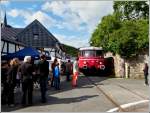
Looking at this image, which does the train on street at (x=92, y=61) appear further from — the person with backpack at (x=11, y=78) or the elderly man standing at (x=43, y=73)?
the person with backpack at (x=11, y=78)

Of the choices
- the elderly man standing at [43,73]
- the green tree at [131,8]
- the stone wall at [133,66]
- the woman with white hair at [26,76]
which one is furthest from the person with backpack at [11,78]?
the green tree at [131,8]

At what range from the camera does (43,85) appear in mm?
15594

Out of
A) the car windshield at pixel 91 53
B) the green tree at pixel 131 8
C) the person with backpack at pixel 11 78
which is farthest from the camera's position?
the green tree at pixel 131 8

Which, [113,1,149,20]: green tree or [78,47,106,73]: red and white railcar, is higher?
[113,1,149,20]: green tree

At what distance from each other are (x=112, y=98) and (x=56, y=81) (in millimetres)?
4830

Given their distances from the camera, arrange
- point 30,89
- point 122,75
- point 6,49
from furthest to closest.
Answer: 1. point 122,75
2. point 6,49
3. point 30,89

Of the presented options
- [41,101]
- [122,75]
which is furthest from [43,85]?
[122,75]

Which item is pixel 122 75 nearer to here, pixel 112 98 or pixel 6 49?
pixel 6 49

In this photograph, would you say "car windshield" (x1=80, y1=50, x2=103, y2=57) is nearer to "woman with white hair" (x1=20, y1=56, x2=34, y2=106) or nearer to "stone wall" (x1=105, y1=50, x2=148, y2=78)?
"stone wall" (x1=105, y1=50, x2=148, y2=78)

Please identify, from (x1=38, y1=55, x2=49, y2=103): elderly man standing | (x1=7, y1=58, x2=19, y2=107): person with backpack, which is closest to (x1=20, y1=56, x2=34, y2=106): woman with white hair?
(x1=7, y1=58, x2=19, y2=107): person with backpack

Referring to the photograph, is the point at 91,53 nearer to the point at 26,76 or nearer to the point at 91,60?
the point at 91,60

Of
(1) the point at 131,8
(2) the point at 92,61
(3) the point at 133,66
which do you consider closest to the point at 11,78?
(3) the point at 133,66

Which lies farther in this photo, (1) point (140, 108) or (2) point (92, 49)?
(2) point (92, 49)

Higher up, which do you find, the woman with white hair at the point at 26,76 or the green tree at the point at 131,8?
the green tree at the point at 131,8
